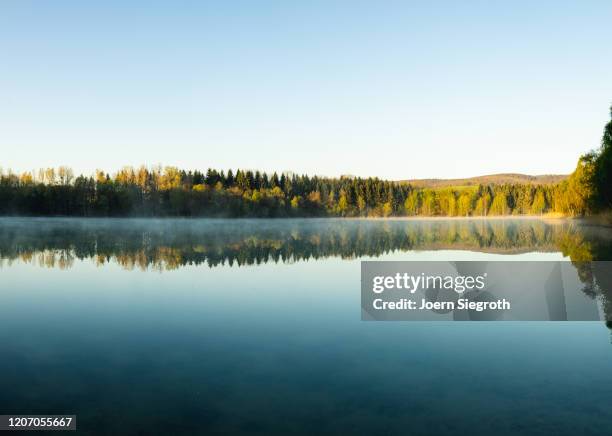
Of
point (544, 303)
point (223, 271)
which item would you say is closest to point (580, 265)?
point (544, 303)

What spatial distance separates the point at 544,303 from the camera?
13.1 m

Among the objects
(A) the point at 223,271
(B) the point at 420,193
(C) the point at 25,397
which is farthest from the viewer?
(B) the point at 420,193

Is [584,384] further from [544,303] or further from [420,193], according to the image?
[420,193]

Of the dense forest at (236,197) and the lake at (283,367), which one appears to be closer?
the lake at (283,367)

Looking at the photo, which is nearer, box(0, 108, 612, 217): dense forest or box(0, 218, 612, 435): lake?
box(0, 218, 612, 435): lake

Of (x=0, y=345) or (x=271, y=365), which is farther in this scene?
(x=0, y=345)

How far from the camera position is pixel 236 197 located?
123m

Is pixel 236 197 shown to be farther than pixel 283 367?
Yes

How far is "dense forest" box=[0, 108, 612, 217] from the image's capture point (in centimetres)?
11181

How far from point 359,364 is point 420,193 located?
543ft

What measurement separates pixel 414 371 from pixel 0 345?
753 cm

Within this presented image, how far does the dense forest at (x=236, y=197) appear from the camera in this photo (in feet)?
367

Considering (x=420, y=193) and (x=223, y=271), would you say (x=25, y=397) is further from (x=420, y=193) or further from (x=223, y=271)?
(x=420, y=193)

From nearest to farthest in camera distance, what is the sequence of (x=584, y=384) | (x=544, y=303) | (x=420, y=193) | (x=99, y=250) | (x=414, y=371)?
(x=584, y=384)
(x=414, y=371)
(x=544, y=303)
(x=99, y=250)
(x=420, y=193)
